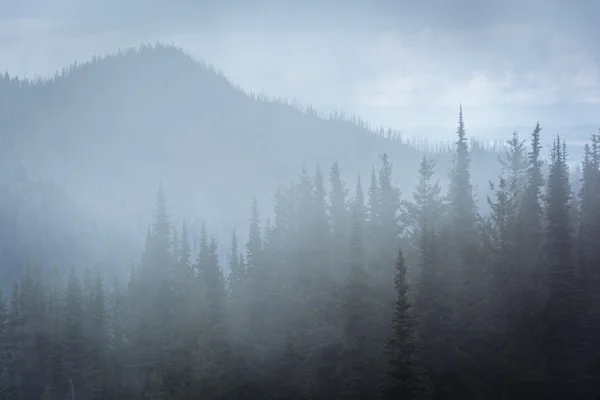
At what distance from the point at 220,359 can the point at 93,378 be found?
2415 cm

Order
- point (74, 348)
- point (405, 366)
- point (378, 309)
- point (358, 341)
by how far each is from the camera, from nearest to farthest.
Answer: point (405, 366)
point (358, 341)
point (378, 309)
point (74, 348)

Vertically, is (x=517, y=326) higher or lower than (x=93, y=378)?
higher

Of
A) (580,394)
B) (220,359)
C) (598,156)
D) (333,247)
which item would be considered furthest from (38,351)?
(598,156)

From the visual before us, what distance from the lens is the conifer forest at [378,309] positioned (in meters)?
48.7

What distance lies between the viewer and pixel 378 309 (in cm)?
5506

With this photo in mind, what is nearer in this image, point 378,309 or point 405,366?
point 405,366

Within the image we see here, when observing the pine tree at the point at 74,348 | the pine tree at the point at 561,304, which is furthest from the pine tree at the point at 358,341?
the pine tree at the point at 74,348

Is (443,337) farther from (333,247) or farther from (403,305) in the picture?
(333,247)

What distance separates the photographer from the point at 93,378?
243 feet

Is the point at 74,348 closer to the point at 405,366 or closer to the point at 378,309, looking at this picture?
the point at 378,309

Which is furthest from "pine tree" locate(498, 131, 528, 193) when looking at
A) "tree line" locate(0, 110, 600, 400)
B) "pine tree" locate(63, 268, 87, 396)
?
"pine tree" locate(63, 268, 87, 396)

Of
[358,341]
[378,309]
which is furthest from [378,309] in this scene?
[358,341]

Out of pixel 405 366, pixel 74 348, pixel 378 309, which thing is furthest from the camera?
pixel 74 348

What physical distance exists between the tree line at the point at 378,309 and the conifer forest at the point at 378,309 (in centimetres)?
14
